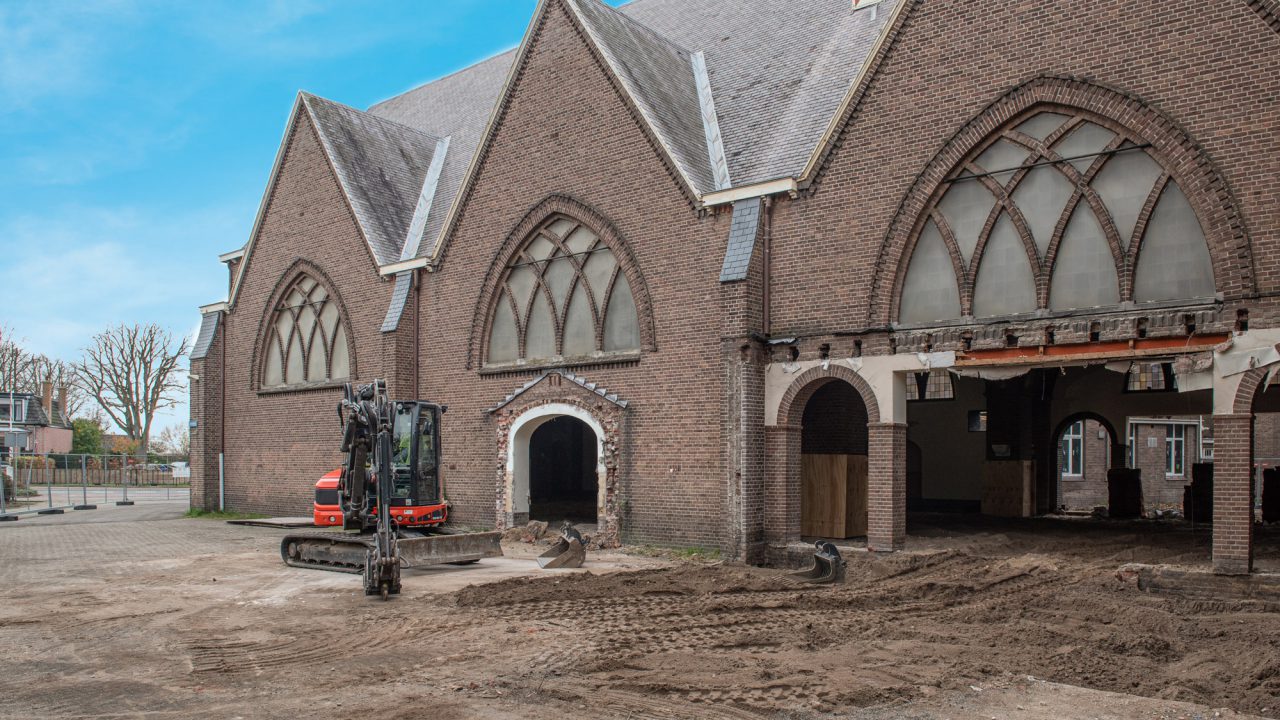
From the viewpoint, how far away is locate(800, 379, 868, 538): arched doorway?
61.2 feet

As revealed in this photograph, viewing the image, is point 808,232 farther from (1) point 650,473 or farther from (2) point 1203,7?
(2) point 1203,7

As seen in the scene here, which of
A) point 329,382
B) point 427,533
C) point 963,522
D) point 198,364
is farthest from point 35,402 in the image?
point 963,522

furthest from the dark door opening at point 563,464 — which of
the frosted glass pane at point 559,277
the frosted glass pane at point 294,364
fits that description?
the frosted glass pane at point 559,277

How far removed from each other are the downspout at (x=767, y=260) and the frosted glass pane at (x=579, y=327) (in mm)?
4199

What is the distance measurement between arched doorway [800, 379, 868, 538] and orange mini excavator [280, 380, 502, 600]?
587 cm

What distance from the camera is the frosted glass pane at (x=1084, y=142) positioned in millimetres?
15078

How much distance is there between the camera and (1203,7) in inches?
559

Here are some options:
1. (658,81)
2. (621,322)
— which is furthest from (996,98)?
(621,322)

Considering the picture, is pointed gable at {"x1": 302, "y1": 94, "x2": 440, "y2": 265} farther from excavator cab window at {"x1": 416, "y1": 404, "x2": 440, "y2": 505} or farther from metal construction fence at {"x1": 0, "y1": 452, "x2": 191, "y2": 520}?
metal construction fence at {"x1": 0, "y1": 452, "x2": 191, "y2": 520}

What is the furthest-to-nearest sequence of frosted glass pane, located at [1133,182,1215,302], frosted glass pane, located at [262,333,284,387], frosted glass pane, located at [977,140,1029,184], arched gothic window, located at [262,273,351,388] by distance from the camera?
1. frosted glass pane, located at [262,333,284,387]
2. arched gothic window, located at [262,273,351,388]
3. frosted glass pane, located at [977,140,1029,184]
4. frosted glass pane, located at [1133,182,1215,302]

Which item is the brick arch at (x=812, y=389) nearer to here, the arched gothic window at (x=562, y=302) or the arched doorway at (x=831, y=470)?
the arched doorway at (x=831, y=470)

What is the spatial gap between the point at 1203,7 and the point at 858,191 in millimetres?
5535

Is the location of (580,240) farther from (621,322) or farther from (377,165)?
(377,165)

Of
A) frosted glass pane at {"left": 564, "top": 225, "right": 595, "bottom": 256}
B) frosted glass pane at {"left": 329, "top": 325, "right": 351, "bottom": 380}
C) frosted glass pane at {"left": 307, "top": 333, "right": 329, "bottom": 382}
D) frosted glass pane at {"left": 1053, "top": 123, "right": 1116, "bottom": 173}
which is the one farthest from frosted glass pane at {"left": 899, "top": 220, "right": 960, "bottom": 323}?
frosted glass pane at {"left": 307, "top": 333, "right": 329, "bottom": 382}
